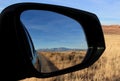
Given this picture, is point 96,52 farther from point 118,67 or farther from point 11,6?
point 118,67

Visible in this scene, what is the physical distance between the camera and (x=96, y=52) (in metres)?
2.30

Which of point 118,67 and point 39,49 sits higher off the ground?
point 39,49

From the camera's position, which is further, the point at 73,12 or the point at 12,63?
the point at 73,12

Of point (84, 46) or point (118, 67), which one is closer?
point (84, 46)

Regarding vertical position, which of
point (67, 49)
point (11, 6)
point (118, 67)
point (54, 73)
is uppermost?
point (11, 6)

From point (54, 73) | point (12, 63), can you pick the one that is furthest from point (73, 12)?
point (12, 63)

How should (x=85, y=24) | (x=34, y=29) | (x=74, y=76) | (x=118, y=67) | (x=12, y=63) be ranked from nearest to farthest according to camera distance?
(x=12, y=63) → (x=34, y=29) → (x=85, y=24) → (x=74, y=76) → (x=118, y=67)

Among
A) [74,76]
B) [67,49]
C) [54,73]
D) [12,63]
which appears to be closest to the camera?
[12,63]

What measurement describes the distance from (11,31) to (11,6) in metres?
0.11

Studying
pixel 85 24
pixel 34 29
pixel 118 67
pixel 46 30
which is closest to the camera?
pixel 34 29

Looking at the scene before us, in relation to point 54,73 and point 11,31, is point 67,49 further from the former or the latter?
point 11,31

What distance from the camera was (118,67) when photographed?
37.4 feet

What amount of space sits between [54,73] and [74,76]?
7.25 meters

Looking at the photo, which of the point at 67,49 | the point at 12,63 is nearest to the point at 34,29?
the point at 12,63
